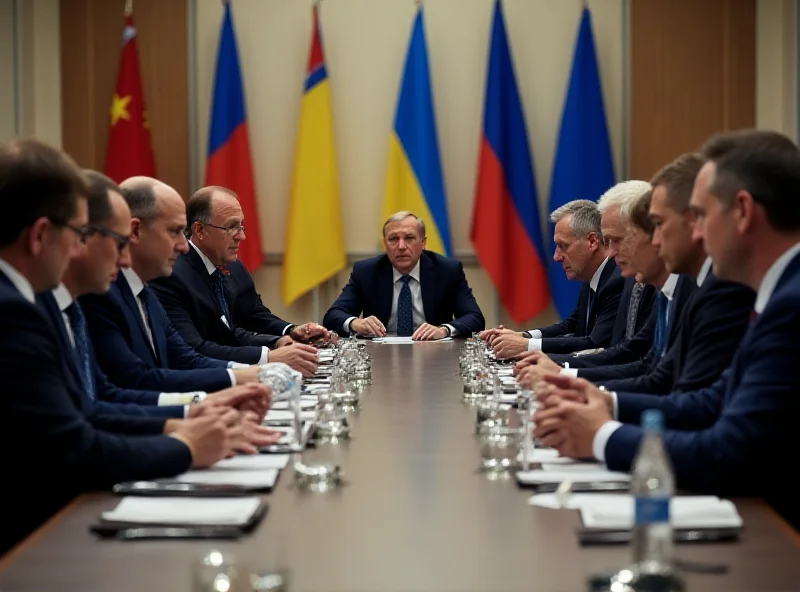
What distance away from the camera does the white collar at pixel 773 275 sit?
271cm

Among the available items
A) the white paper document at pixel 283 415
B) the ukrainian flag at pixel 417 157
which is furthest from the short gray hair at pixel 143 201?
the ukrainian flag at pixel 417 157

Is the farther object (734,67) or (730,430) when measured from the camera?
(734,67)

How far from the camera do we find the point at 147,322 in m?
4.62

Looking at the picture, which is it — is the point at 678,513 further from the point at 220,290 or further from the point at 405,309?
the point at 405,309

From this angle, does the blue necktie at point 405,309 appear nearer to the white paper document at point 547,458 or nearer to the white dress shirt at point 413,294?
the white dress shirt at point 413,294

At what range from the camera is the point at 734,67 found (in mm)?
8867

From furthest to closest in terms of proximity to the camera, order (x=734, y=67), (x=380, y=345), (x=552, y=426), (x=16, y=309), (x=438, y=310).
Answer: (x=734, y=67) → (x=438, y=310) → (x=380, y=345) → (x=552, y=426) → (x=16, y=309)

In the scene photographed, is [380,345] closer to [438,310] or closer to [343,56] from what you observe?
[438,310]

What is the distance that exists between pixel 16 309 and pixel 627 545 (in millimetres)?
1362

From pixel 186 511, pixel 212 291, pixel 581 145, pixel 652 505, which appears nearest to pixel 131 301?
pixel 212 291

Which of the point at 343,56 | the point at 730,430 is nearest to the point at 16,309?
the point at 730,430

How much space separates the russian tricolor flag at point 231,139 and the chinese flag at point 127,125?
570 millimetres

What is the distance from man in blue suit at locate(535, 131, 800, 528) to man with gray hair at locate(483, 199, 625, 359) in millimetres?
2831

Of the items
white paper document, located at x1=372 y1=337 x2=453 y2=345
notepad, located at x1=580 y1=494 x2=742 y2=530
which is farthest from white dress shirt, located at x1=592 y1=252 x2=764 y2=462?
white paper document, located at x1=372 y1=337 x2=453 y2=345
